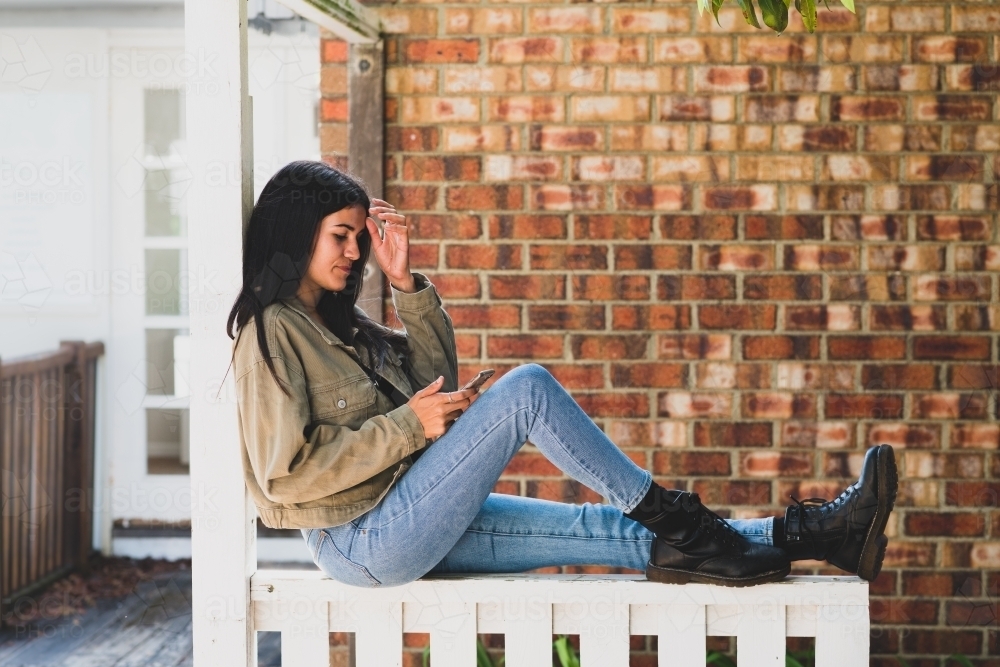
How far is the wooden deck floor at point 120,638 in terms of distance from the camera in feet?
10.9

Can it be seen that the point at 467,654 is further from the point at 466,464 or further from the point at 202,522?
the point at 202,522

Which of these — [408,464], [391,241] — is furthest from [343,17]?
[408,464]

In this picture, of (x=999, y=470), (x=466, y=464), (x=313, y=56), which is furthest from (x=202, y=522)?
(x=313, y=56)

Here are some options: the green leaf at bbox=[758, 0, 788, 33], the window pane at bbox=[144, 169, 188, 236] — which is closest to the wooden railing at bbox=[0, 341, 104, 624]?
the window pane at bbox=[144, 169, 188, 236]

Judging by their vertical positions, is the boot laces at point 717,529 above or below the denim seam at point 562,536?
above

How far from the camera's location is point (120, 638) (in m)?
3.54

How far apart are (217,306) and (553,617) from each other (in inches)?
37.5

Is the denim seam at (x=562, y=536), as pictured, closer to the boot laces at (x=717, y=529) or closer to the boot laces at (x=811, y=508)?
the boot laces at (x=717, y=529)

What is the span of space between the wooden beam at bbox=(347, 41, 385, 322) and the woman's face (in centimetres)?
82

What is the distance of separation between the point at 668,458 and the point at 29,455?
2.73m

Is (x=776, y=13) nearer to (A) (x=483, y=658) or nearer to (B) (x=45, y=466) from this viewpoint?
(A) (x=483, y=658)

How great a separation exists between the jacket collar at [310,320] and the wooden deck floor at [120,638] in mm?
1907

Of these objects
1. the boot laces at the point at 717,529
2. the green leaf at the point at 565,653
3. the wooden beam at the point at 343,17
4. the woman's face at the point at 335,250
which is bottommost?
the green leaf at the point at 565,653

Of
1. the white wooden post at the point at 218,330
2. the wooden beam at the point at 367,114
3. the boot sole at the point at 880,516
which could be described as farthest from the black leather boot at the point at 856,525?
the wooden beam at the point at 367,114
